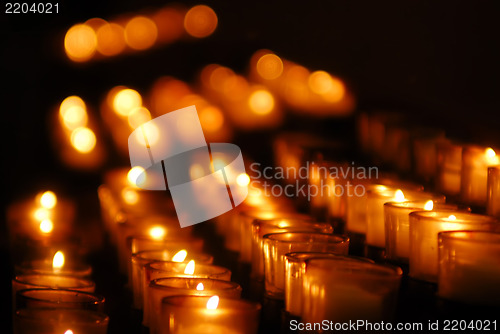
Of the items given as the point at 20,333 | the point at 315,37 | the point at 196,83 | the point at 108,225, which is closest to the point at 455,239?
the point at 20,333

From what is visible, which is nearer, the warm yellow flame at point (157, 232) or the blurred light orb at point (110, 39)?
the warm yellow flame at point (157, 232)

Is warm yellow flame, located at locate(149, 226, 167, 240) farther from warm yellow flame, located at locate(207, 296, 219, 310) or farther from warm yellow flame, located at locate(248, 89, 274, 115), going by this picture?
warm yellow flame, located at locate(248, 89, 274, 115)

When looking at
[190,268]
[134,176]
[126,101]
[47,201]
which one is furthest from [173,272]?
[126,101]

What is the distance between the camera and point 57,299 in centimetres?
105

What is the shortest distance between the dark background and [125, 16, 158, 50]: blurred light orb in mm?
62

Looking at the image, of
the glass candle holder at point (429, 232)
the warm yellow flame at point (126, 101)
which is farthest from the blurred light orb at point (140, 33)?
the glass candle holder at point (429, 232)

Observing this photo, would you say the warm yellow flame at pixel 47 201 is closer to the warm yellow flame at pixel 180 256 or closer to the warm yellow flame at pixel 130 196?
the warm yellow flame at pixel 130 196

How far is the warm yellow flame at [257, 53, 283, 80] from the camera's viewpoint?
8.34 feet

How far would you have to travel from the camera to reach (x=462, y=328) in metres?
0.74

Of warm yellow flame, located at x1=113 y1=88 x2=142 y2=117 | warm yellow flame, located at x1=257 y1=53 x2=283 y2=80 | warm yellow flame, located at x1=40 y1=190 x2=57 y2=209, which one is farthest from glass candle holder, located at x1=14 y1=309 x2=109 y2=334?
warm yellow flame, located at x1=113 y1=88 x2=142 y2=117

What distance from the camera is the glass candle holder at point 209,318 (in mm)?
812

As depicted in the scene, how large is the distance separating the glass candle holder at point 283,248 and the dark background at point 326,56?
484 millimetres

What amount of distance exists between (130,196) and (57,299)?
875 millimetres

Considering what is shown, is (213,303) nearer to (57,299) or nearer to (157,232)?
(57,299)
